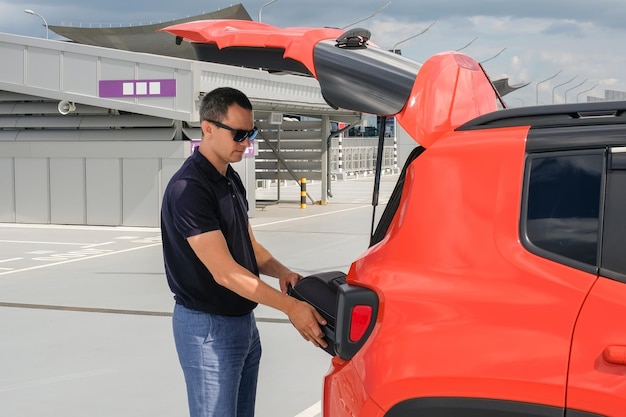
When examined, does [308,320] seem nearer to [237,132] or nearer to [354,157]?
[237,132]

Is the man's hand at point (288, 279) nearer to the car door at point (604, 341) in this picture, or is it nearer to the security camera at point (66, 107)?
the car door at point (604, 341)

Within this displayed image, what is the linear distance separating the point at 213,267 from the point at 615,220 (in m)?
1.54

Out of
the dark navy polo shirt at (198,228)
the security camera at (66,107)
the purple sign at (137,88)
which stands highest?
the purple sign at (137,88)

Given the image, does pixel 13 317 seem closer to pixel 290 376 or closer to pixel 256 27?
pixel 290 376

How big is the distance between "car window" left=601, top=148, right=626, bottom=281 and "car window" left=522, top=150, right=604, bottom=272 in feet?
0.09

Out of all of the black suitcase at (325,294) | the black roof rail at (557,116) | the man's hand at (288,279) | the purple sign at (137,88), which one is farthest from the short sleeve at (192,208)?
the purple sign at (137,88)

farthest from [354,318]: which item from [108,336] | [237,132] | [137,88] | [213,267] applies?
[137,88]

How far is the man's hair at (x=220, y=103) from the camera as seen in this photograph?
3.44m

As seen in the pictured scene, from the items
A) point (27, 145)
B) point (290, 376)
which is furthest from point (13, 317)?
point (27, 145)

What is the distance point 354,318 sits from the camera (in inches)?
106

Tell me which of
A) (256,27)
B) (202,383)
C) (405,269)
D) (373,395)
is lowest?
(202,383)

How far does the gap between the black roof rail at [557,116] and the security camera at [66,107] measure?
682 inches

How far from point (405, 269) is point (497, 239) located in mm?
294

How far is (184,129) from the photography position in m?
18.5
